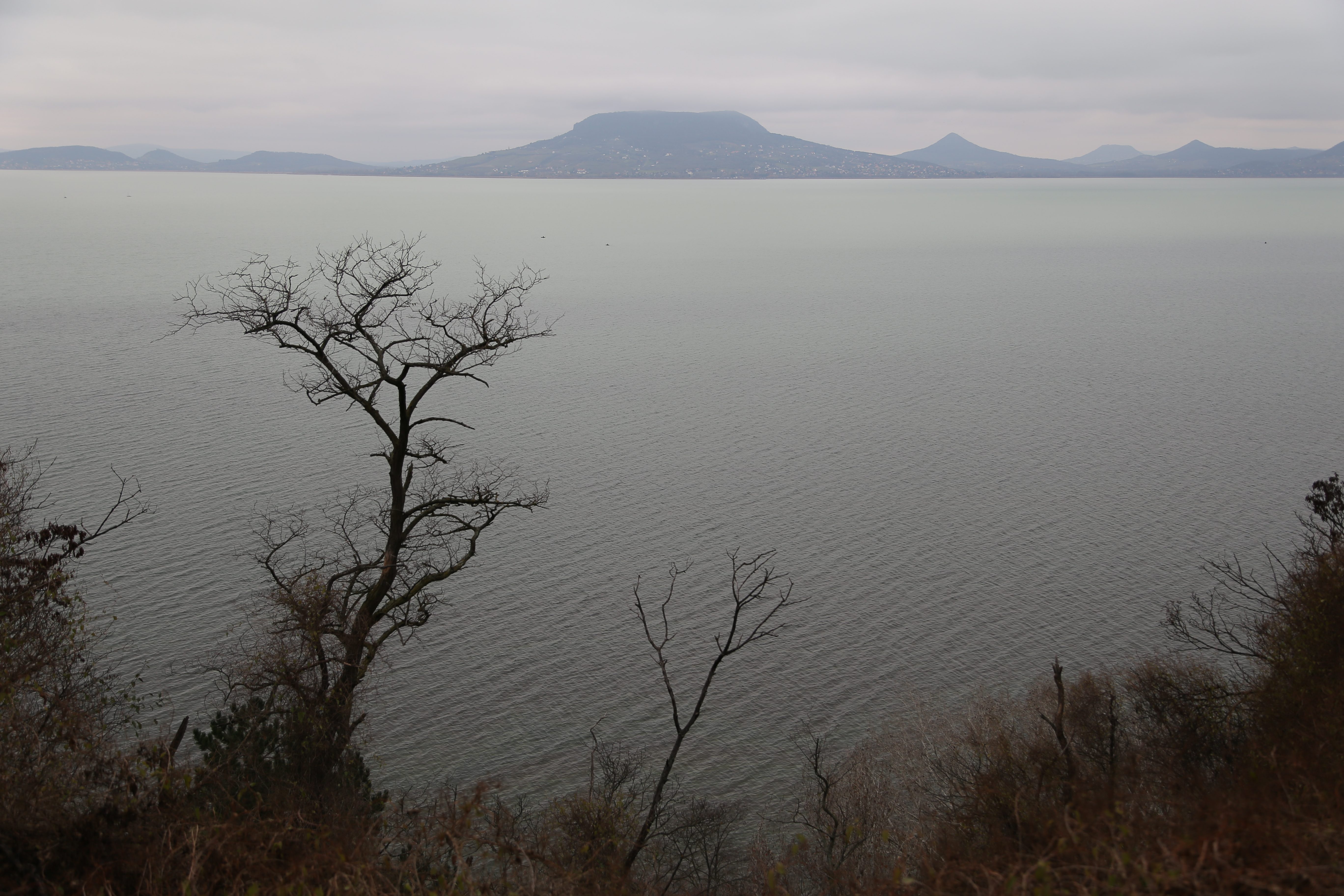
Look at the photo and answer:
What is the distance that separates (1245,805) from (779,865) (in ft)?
14.3

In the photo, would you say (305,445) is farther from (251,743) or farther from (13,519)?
(251,743)

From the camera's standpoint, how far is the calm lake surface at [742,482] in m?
25.5

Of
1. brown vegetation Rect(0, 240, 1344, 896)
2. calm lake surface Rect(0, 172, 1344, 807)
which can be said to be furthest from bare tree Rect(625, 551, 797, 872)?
calm lake surface Rect(0, 172, 1344, 807)

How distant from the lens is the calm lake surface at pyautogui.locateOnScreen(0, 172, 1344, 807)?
25.5m

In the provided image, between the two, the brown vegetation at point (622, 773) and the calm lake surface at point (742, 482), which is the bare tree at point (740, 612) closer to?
the brown vegetation at point (622, 773)

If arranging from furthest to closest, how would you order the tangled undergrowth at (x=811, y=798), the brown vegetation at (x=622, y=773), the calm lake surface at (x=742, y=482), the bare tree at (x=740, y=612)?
the calm lake surface at (x=742, y=482), the bare tree at (x=740, y=612), the brown vegetation at (x=622, y=773), the tangled undergrowth at (x=811, y=798)

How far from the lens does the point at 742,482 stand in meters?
39.4

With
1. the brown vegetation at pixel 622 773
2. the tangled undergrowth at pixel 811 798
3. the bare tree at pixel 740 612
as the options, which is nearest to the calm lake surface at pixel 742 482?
the bare tree at pixel 740 612

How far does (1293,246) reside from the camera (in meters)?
140

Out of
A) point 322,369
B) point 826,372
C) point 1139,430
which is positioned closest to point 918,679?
point 322,369

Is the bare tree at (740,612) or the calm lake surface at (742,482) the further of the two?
the calm lake surface at (742,482)

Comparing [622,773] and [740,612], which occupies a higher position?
[740,612]

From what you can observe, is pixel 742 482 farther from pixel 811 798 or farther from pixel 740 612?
pixel 811 798

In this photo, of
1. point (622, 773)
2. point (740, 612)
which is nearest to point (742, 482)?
point (740, 612)
